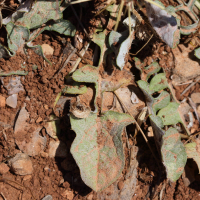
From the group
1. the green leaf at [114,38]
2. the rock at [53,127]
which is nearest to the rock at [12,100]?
the rock at [53,127]

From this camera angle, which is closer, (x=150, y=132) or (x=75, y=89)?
(x=75, y=89)

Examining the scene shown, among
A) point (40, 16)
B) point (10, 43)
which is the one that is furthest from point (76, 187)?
point (40, 16)

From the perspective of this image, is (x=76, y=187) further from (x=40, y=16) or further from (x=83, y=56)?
(x=40, y=16)

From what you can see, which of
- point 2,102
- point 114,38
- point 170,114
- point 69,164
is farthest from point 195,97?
point 2,102

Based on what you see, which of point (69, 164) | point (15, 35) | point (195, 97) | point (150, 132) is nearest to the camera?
point (15, 35)

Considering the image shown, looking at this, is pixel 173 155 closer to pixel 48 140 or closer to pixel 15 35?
pixel 48 140

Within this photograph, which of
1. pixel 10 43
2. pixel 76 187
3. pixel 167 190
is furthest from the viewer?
pixel 167 190

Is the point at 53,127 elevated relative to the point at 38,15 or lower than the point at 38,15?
lower
